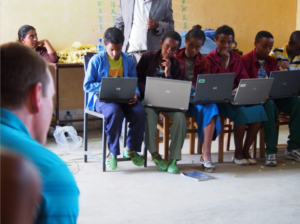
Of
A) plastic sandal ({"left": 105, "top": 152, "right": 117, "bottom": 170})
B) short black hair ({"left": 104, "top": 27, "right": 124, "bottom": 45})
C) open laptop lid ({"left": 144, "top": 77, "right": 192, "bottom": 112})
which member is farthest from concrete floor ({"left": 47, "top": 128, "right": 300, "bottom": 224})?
A: short black hair ({"left": 104, "top": 27, "right": 124, "bottom": 45})

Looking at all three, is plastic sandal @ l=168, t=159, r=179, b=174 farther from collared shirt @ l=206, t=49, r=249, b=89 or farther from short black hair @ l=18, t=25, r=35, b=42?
short black hair @ l=18, t=25, r=35, b=42

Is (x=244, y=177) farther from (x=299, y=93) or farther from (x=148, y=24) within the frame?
(x=148, y=24)

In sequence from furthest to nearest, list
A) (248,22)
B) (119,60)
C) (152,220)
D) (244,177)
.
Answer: (248,22) → (119,60) → (244,177) → (152,220)

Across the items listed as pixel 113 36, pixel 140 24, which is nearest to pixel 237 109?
pixel 113 36

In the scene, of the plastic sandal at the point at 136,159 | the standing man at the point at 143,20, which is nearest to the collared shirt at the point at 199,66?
the standing man at the point at 143,20

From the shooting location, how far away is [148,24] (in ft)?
13.3

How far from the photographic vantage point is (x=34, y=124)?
88 cm

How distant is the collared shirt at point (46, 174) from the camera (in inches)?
30.8

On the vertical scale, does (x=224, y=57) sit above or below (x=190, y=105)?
above

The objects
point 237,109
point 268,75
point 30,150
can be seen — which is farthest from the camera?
point 268,75

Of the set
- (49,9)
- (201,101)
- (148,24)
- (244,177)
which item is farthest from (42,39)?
(244,177)

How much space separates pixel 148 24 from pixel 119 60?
64 cm

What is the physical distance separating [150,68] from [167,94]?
311 millimetres

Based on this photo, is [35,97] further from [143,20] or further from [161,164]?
[143,20]
